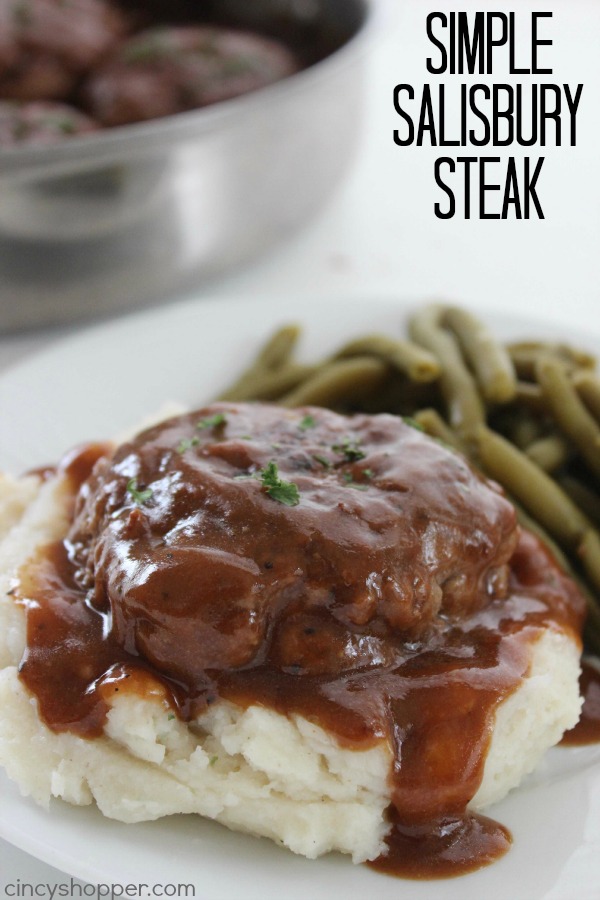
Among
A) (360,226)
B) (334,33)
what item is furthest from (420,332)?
(334,33)

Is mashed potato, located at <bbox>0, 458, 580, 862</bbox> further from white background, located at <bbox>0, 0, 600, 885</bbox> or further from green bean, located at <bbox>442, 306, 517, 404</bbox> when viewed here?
white background, located at <bbox>0, 0, 600, 885</bbox>

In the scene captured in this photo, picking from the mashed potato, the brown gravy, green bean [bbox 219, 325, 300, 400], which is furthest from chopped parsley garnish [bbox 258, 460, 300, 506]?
green bean [bbox 219, 325, 300, 400]

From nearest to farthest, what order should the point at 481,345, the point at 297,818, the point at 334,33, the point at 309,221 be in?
the point at 297,818, the point at 481,345, the point at 309,221, the point at 334,33

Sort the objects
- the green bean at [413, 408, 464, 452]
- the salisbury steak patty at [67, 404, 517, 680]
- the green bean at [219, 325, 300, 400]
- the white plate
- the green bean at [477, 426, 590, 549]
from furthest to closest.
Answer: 1. the green bean at [219, 325, 300, 400]
2. the green bean at [413, 408, 464, 452]
3. the green bean at [477, 426, 590, 549]
4. the salisbury steak patty at [67, 404, 517, 680]
5. the white plate

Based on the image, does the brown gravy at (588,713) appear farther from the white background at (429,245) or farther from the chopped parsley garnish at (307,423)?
the white background at (429,245)

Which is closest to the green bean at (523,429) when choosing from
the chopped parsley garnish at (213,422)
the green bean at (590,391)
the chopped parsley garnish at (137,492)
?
the green bean at (590,391)

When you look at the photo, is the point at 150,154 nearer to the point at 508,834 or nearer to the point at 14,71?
the point at 14,71
